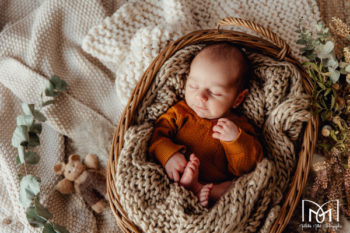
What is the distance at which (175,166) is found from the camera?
125cm

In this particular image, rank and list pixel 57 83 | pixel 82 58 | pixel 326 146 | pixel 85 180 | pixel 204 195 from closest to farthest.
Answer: pixel 204 195 → pixel 326 146 → pixel 85 180 → pixel 57 83 → pixel 82 58

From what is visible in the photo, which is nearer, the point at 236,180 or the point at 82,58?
the point at 236,180

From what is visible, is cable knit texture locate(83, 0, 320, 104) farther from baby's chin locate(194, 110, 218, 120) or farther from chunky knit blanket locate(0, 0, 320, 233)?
baby's chin locate(194, 110, 218, 120)

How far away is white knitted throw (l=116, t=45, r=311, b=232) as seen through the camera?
3.72ft

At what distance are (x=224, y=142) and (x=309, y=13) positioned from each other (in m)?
0.81

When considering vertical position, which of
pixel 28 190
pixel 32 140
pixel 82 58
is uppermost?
pixel 82 58

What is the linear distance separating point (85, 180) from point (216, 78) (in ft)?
2.31

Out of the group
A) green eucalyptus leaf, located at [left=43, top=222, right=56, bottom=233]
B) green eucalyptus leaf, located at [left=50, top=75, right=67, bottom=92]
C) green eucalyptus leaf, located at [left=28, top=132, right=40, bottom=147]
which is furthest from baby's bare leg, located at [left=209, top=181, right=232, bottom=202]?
green eucalyptus leaf, located at [left=50, top=75, right=67, bottom=92]

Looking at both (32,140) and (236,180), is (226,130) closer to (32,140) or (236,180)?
(236,180)

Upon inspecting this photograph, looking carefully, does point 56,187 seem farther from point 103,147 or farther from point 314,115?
point 314,115

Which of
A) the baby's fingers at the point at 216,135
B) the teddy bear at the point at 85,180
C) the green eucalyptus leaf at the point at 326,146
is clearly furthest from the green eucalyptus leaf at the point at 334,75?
the teddy bear at the point at 85,180

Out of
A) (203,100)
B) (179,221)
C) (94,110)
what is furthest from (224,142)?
(94,110)

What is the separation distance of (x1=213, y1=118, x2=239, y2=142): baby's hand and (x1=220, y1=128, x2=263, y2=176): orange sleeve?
0.02 meters

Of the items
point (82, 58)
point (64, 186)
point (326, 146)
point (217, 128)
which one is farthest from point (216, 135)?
point (82, 58)
